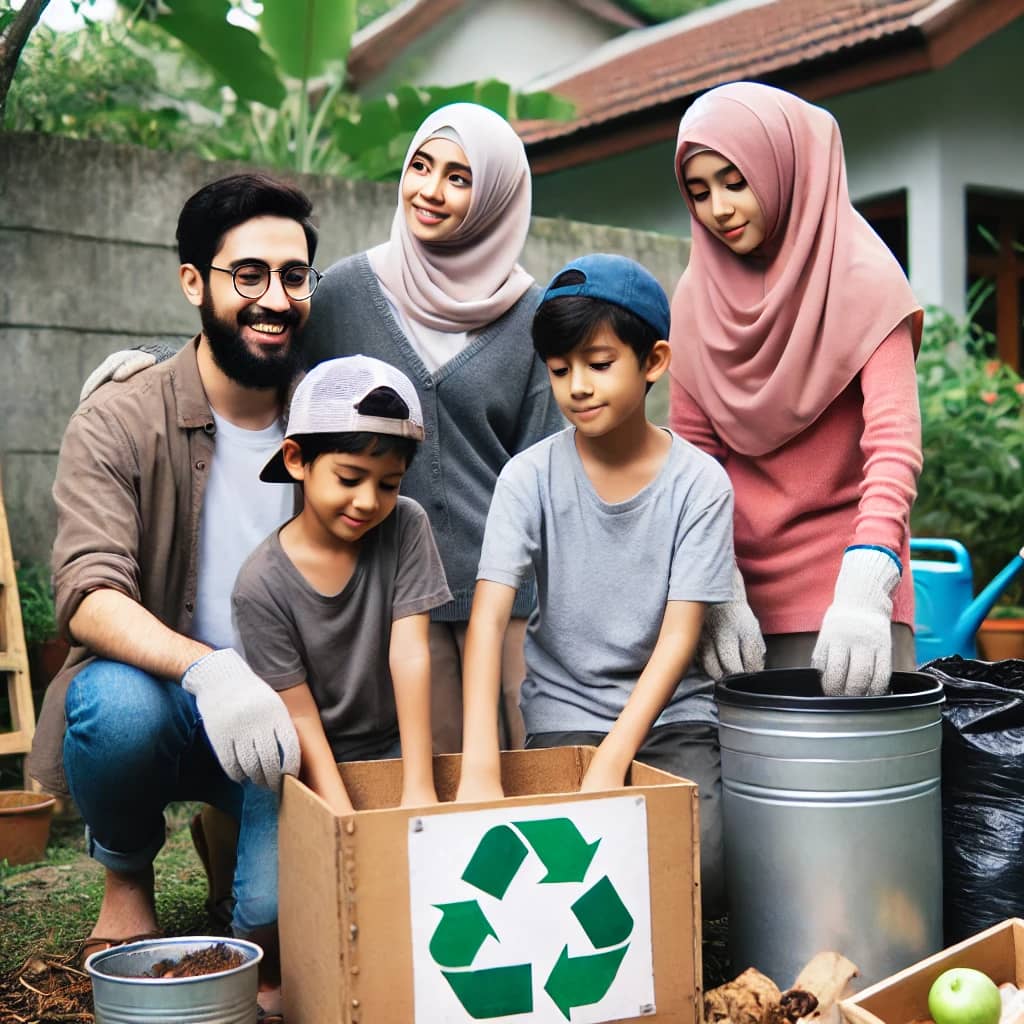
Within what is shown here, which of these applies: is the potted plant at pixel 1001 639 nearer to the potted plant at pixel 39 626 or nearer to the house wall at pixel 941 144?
the house wall at pixel 941 144

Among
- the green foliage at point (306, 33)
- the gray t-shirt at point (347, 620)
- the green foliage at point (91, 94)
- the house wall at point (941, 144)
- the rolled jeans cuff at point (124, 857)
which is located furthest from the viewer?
the house wall at point (941, 144)

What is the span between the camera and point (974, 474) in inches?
222

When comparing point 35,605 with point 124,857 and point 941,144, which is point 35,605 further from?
point 941,144

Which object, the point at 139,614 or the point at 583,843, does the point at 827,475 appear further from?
the point at 139,614

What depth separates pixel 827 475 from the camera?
2.79 metres

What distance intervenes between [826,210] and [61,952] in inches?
88.6

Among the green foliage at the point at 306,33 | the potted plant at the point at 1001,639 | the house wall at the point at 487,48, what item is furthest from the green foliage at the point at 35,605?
the house wall at the point at 487,48

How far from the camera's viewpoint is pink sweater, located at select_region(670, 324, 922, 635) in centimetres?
268

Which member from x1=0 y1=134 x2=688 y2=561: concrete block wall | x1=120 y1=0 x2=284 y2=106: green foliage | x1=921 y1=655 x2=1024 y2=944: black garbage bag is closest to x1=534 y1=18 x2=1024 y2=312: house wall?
x1=120 y1=0 x2=284 y2=106: green foliage

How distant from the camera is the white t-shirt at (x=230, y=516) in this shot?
9.03 feet

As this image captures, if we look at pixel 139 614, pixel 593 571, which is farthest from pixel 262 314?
pixel 593 571

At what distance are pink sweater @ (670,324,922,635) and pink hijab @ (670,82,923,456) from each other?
1.9 inches

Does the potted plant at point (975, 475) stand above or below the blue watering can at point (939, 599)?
above

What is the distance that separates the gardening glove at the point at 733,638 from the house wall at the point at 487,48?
9.69 metres
